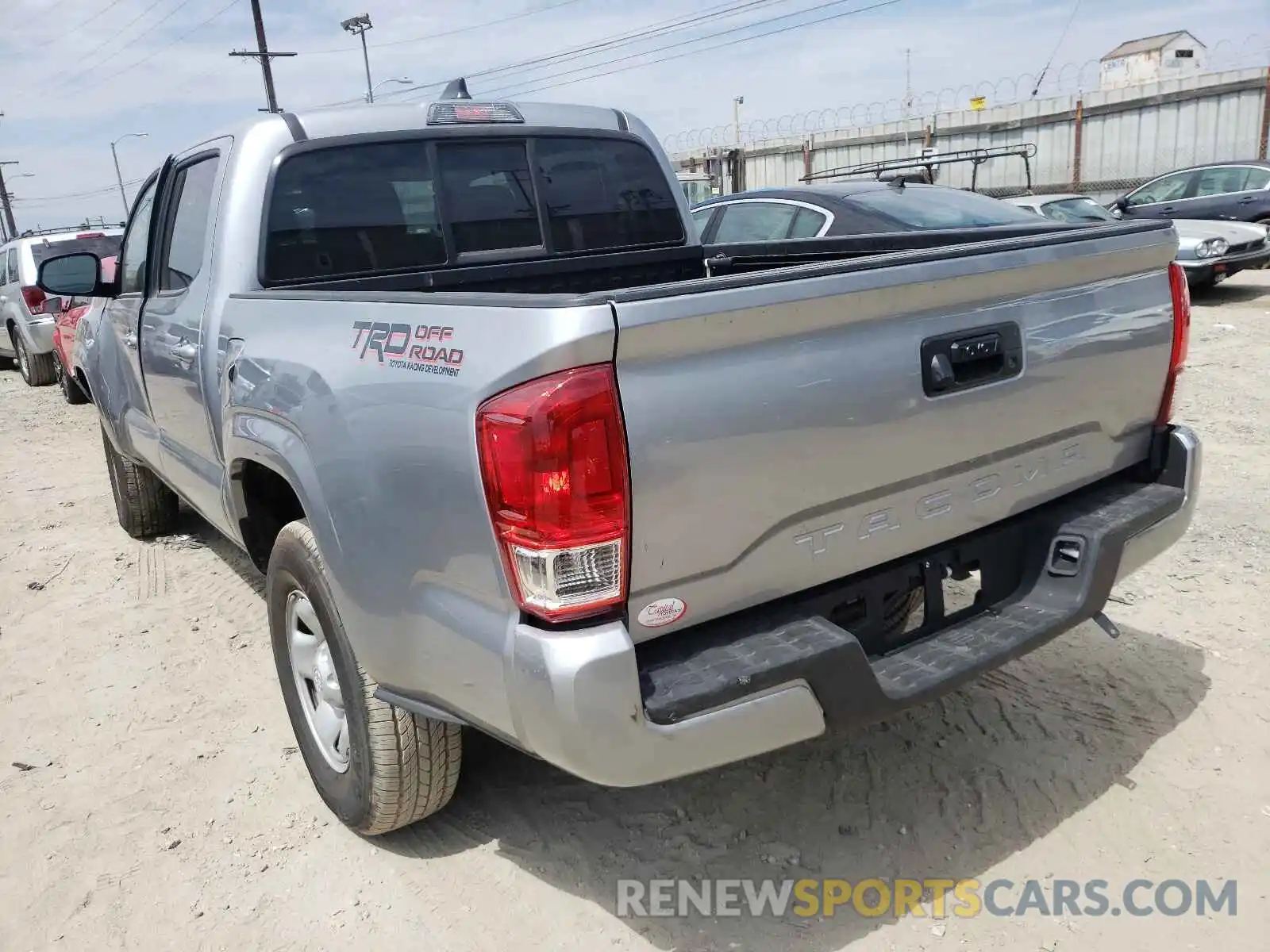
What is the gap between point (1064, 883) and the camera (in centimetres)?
255

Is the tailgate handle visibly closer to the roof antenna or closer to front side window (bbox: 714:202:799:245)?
the roof antenna

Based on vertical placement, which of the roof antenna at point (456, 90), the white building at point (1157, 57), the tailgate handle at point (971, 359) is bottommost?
the tailgate handle at point (971, 359)

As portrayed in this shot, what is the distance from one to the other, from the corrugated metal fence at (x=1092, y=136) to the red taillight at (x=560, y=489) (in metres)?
20.7

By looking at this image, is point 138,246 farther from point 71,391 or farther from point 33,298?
point 33,298

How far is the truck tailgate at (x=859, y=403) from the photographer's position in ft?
6.39

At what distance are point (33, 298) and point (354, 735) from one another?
1131 cm

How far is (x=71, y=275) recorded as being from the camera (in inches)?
176

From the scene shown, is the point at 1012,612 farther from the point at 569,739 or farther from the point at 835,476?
the point at 569,739

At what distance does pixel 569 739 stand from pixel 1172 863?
1.76 meters

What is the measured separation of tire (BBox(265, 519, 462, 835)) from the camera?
2572 mm

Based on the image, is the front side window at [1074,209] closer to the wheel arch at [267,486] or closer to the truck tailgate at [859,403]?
the truck tailgate at [859,403]

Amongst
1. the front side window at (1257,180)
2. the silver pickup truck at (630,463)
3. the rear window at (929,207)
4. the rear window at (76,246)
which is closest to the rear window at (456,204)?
the silver pickup truck at (630,463)

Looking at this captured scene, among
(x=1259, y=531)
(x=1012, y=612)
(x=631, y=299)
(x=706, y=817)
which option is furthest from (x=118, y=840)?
(x=1259, y=531)

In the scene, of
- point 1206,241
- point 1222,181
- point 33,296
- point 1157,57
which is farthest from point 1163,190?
point 1157,57
